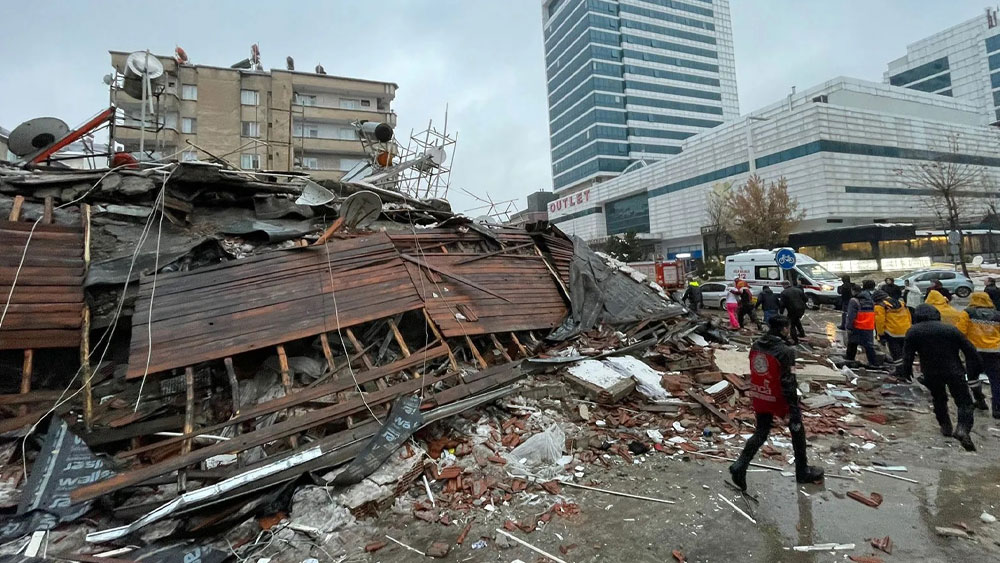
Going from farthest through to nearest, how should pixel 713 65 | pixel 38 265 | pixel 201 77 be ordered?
pixel 713 65, pixel 201 77, pixel 38 265

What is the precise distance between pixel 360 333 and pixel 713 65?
9023 centimetres

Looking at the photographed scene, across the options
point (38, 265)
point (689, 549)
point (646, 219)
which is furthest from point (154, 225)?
point (646, 219)

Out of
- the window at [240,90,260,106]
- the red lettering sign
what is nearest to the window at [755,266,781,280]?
the window at [240,90,260,106]

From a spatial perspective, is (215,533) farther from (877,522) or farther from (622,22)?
(622,22)

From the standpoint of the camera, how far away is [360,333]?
19.9 feet

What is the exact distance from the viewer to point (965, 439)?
14.5 ft

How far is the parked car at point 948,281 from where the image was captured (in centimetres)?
1656

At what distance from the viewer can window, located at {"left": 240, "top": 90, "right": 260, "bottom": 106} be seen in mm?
26791

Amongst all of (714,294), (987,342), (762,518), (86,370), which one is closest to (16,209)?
(86,370)

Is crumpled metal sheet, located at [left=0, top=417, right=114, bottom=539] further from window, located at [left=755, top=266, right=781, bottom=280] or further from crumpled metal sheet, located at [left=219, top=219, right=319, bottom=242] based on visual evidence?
window, located at [left=755, top=266, right=781, bottom=280]

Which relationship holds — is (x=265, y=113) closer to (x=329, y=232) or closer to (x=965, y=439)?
(x=329, y=232)

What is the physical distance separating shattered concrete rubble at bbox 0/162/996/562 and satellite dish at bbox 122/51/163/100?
13.0 feet

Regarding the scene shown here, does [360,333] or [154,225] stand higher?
[154,225]

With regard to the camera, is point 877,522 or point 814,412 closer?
point 877,522
